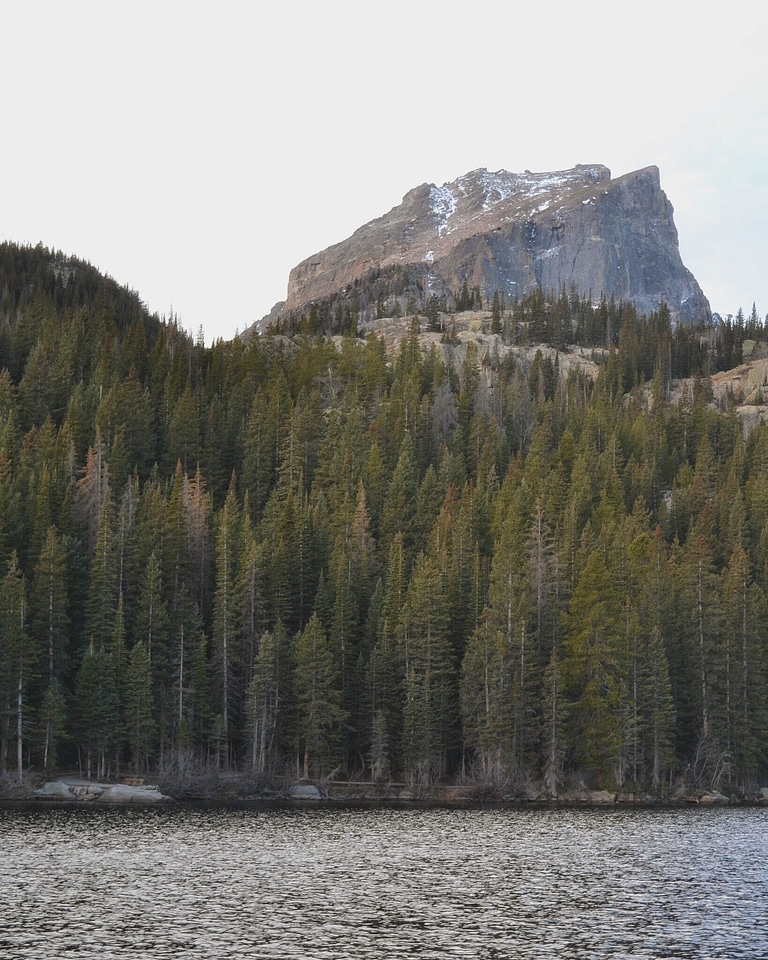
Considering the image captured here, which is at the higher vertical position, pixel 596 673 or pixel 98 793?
pixel 596 673

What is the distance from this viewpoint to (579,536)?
111 m

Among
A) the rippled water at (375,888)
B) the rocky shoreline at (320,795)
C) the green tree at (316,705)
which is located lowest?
the rocky shoreline at (320,795)

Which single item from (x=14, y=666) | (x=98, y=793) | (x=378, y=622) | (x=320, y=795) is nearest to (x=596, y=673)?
(x=378, y=622)

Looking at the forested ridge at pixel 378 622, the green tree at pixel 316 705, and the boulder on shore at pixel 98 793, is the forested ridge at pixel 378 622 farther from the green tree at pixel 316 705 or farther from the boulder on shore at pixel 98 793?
the boulder on shore at pixel 98 793

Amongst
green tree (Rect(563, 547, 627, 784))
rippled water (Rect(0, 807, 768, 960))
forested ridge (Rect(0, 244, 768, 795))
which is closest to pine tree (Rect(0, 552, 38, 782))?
forested ridge (Rect(0, 244, 768, 795))

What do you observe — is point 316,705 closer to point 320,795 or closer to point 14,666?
point 320,795

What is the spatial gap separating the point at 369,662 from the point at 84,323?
99.0m

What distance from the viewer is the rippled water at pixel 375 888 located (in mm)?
31562

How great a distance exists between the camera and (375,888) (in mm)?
40875

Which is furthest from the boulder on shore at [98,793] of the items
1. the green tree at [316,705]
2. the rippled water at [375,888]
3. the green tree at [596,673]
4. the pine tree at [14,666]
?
the green tree at [596,673]

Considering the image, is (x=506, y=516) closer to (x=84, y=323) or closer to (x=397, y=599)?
(x=397, y=599)

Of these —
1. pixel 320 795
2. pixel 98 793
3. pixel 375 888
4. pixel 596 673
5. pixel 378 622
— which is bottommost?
pixel 320 795

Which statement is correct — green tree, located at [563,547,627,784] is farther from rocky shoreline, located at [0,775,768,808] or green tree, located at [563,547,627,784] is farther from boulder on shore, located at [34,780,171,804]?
boulder on shore, located at [34,780,171,804]

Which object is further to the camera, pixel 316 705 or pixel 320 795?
pixel 316 705
